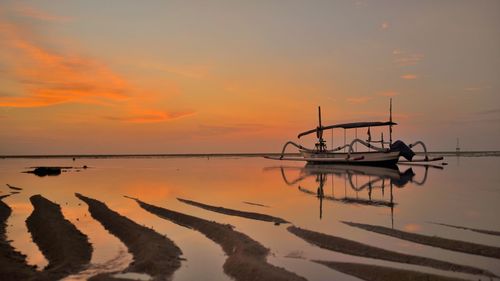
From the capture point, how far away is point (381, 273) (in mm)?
11102

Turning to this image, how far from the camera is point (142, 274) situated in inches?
445

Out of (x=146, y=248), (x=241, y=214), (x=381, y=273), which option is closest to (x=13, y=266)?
(x=146, y=248)

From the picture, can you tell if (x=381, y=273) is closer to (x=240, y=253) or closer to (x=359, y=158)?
(x=240, y=253)

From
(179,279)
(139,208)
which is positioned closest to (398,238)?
(179,279)

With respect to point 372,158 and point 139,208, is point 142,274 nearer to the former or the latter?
point 139,208

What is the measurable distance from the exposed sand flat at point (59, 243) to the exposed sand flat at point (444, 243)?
1182 cm

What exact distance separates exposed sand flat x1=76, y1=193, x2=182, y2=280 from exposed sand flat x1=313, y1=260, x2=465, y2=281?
488 cm

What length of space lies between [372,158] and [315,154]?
21545mm

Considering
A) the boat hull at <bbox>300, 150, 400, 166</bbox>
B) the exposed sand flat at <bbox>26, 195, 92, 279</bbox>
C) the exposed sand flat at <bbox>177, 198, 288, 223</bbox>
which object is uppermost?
the boat hull at <bbox>300, 150, 400, 166</bbox>

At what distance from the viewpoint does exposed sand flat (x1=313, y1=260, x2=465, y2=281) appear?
34.5 feet

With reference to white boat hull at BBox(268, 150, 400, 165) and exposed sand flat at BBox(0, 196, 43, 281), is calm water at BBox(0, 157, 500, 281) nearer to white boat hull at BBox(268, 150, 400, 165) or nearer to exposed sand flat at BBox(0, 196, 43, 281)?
exposed sand flat at BBox(0, 196, 43, 281)

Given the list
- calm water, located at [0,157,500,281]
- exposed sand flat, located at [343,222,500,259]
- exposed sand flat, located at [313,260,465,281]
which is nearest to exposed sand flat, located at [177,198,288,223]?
calm water, located at [0,157,500,281]

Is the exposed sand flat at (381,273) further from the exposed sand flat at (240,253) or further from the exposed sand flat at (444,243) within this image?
the exposed sand flat at (444,243)

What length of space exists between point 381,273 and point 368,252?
2.71m
